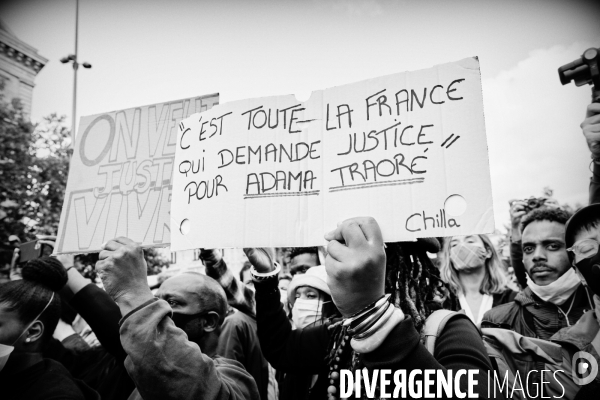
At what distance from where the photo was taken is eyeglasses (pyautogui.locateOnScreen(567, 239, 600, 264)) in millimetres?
2033

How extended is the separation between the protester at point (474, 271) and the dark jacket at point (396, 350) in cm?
214

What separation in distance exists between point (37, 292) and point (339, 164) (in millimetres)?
2057

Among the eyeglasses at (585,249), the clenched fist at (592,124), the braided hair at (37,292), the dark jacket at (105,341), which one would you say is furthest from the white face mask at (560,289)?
the braided hair at (37,292)

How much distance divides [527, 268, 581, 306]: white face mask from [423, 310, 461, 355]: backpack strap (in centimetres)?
183

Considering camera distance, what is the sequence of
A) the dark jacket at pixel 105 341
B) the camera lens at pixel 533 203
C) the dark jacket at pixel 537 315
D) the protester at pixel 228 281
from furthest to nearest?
the camera lens at pixel 533 203
the protester at pixel 228 281
the dark jacket at pixel 537 315
the dark jacket at pixel 105 341

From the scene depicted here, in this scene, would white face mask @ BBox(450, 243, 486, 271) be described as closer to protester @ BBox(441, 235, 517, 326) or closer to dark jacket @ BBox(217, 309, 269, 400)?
protester @ BBox(441, 235, 517, 326)

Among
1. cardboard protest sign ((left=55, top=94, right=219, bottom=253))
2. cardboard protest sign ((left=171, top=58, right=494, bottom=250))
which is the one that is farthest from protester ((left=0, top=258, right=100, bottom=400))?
cardboard protest sign ((left=171, top=58, right=494, bottom=250))

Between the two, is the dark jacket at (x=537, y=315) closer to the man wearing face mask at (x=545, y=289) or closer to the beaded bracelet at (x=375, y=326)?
the man wearing face mask at (x=545, y=289)

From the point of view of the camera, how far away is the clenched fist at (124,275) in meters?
1.46

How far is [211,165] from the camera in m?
1.79

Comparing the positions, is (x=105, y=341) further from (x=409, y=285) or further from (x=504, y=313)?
(x=504, y=313)

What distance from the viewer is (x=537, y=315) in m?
2.72

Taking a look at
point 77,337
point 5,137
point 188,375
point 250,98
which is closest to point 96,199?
point 250,98

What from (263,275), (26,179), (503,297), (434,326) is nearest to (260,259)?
(263,275)
